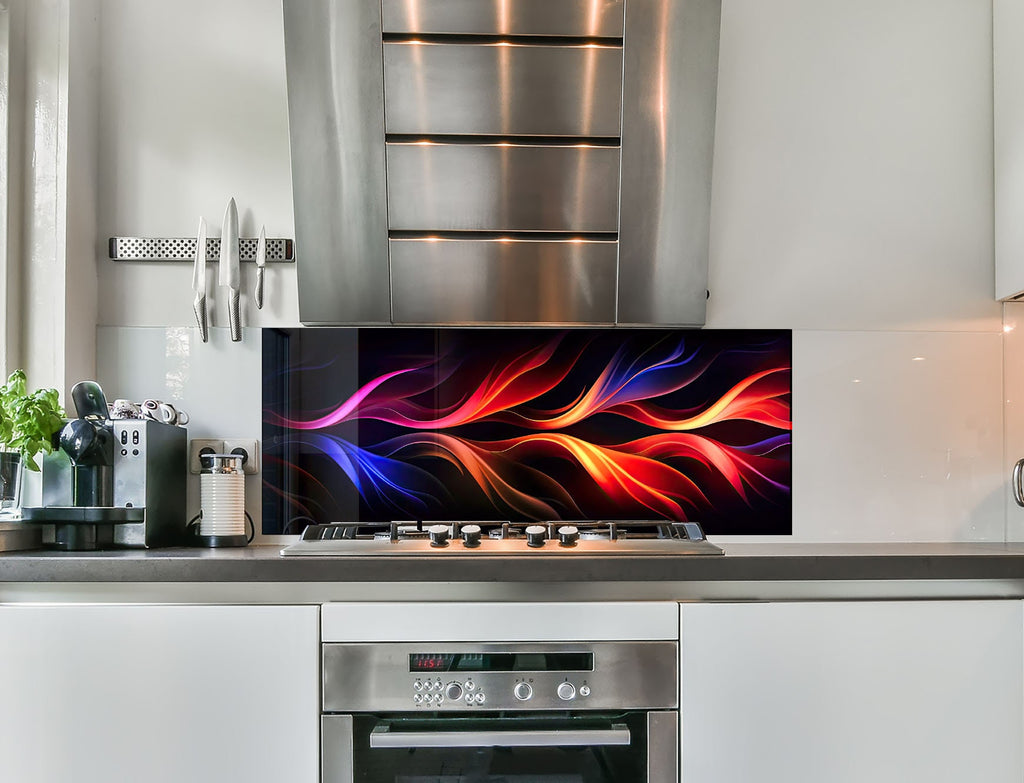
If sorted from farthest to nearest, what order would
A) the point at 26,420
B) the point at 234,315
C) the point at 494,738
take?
the point at 234,315
the point at 26,420
the point at 494,738

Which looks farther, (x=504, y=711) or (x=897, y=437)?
(x=897, y=437)

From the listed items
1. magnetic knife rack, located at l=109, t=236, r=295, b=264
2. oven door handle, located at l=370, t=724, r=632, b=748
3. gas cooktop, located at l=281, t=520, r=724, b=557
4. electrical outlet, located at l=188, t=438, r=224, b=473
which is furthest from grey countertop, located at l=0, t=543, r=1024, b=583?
magnetic knife rack, located at l=109, t=236, r=295, b=264

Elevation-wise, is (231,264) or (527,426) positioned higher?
(231,264)

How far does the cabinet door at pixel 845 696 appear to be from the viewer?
1.52 meters

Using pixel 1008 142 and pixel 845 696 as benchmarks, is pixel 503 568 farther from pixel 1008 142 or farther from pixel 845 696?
pixel 1008 142

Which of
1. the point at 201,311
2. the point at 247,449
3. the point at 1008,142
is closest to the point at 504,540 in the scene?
the point at 247,449

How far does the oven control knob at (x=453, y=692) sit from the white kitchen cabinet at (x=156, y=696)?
0.78ft

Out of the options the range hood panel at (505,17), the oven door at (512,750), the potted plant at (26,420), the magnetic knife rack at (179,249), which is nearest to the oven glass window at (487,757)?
the oven door at (512,750)

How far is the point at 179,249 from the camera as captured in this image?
204 cm

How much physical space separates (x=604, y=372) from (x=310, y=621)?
3.16 feet

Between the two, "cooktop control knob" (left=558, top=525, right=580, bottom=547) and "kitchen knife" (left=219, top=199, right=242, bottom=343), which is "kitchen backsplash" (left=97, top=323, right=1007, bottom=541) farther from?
"cooktop control knob" (left=558, top=525, right=580, bottom=547)

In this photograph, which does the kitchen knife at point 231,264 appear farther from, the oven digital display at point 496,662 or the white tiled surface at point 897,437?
the white tiled surface at point 897,437

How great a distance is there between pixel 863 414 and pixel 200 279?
5.47 feet

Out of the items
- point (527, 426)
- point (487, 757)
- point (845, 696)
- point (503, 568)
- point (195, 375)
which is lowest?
point (487, 757)
